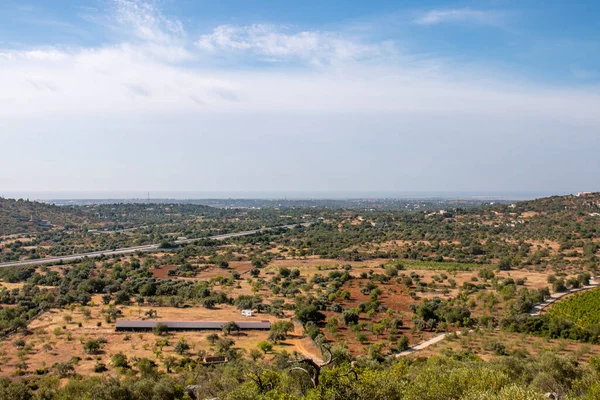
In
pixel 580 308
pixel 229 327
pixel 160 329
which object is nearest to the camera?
pixel 160 329

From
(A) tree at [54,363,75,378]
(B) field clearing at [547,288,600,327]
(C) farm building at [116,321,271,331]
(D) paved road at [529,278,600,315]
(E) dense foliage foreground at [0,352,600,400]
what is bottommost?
(D) paved road at [529,278,600,315]

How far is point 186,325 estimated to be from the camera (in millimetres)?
36125

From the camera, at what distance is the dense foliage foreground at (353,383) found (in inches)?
583

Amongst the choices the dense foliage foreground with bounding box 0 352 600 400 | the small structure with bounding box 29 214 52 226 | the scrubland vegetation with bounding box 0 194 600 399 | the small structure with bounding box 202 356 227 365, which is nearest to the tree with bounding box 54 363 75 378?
the scrubland vegetation with bounding box 0 194 600 399

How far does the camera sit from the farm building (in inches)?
1405

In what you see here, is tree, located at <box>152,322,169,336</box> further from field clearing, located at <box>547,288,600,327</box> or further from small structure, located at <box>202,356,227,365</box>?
field clearing, located at <box>547,288,600,327</box>

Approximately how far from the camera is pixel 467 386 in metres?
15.7

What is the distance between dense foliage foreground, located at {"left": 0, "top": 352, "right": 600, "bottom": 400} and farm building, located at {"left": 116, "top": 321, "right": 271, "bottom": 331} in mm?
9490

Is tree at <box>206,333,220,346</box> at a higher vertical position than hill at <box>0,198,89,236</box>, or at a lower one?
lower

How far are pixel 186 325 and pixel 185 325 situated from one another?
0.10 m

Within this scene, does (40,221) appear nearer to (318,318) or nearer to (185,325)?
(185,325)

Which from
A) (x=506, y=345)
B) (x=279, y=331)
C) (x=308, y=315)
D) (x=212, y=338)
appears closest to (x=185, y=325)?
(x=212, y=338)

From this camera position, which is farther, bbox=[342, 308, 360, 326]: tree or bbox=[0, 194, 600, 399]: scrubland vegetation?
bbox=[342, 308, 360, 326]: tree

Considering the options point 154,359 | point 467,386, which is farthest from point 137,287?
point 467,386
